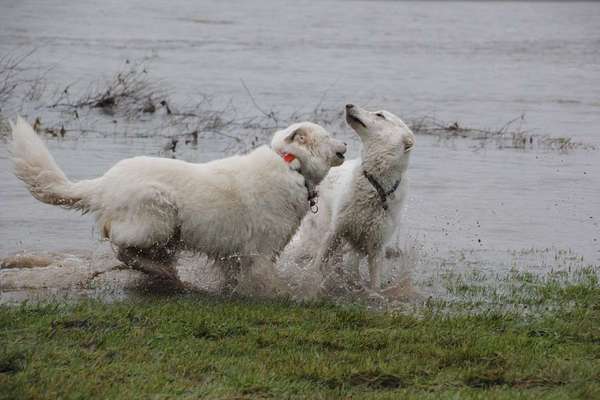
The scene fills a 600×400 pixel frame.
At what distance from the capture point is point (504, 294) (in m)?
8.66

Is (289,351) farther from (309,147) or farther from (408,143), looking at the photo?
(408,143)

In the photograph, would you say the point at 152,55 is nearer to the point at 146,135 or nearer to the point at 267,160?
the point at 146,135

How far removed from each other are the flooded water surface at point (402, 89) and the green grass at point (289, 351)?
4.44 ft

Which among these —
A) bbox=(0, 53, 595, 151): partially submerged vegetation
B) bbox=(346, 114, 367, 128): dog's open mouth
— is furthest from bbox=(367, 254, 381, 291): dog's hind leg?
bbox=(0, 53, 595, 151): partially submerged vegetation

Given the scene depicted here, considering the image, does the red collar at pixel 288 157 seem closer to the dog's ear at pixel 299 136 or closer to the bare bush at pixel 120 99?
the dog's ear at pixel 299 136

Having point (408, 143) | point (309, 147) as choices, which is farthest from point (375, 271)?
point (309, 147)

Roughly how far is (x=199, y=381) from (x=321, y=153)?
2845 mm

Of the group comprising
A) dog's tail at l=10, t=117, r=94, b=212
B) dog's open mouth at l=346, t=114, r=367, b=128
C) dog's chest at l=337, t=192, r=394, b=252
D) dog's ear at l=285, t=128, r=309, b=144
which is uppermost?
dog's open mouth at l=346, t=114, r=367, b=128

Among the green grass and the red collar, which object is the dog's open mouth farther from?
the green grass

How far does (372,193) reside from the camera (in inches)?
351

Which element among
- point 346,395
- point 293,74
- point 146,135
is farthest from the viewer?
point 293,74

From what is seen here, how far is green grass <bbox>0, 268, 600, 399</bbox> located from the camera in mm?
5785

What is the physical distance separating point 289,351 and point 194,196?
6.02ft

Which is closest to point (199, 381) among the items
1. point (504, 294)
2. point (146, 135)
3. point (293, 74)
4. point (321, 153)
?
point (321, 153)
